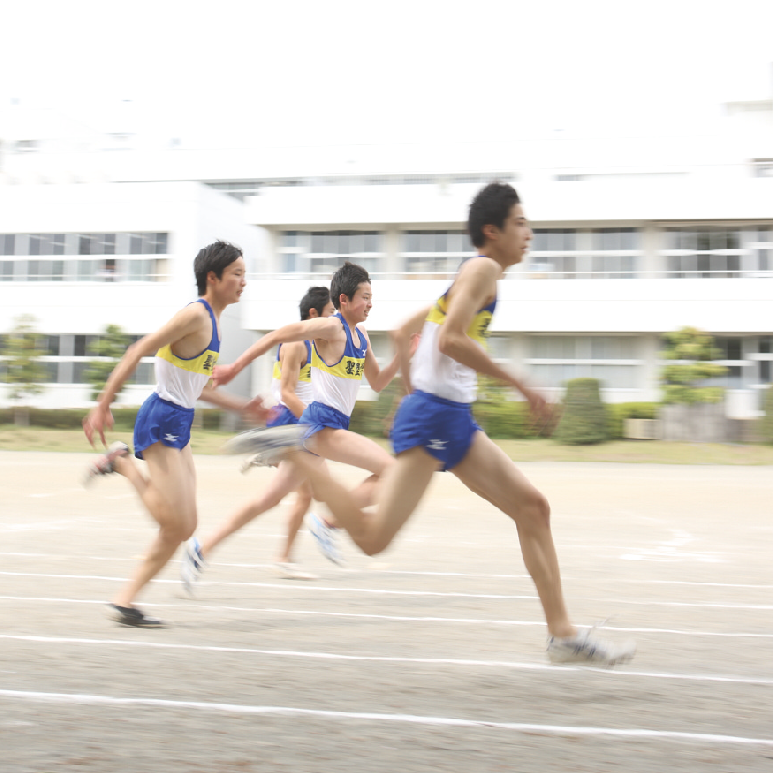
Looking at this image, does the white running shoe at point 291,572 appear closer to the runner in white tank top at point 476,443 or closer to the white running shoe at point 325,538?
the white running shoe at point 325,538

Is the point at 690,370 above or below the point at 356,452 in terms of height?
above

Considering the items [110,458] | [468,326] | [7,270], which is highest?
[7,270]

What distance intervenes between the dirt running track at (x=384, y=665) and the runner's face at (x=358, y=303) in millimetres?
1924

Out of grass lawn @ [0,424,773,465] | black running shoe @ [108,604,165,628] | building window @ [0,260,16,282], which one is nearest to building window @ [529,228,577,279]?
grass lawn @ [0,424,773,465]

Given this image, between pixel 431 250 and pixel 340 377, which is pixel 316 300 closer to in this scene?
pixel 340 377

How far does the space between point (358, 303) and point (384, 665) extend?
2.76 meters

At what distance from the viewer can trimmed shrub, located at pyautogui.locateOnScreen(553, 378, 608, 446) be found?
94.4ft

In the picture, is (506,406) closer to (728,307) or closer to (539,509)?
(728,307)

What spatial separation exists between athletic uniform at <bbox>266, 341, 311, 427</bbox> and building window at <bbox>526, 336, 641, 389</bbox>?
28.4 metres

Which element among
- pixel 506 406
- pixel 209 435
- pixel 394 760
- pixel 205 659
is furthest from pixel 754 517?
pixel 209 435

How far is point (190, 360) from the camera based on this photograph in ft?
18.2

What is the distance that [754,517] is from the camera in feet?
42.4

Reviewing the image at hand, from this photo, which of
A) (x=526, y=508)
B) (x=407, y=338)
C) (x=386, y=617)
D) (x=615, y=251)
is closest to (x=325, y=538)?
(x=386, y=617)

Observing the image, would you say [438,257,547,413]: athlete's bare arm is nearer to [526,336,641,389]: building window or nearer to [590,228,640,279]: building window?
[526,336,641,389]: building window
